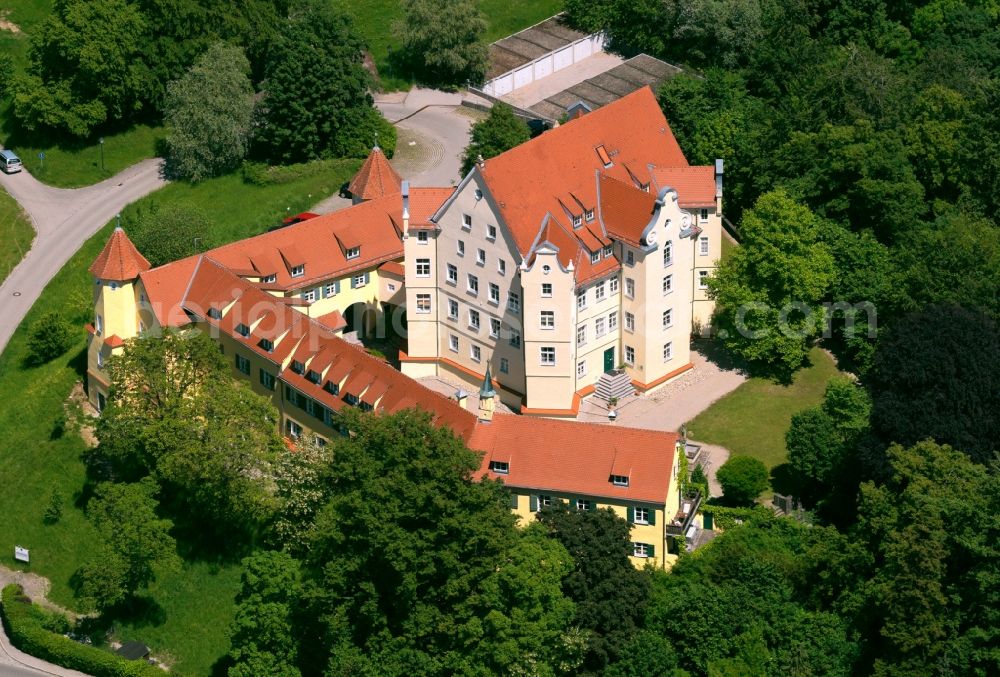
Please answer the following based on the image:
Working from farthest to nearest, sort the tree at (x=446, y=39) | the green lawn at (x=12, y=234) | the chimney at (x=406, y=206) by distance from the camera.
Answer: the tree at (x=446, y=39) → the green lawn at (x=12, y=234) → the chimney at (x=406, y=206)

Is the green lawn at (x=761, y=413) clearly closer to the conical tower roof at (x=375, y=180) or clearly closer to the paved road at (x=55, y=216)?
the conical tower roof at (x=375, y=180)

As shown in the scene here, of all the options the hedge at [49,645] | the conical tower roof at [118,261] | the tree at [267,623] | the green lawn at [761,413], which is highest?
the conical tower roof at [118,261]

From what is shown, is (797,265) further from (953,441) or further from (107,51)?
(107,51)

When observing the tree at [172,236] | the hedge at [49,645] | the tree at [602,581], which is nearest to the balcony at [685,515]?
the tree at [602,581]

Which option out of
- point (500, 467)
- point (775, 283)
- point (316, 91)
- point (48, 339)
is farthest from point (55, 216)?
point (775, 283)

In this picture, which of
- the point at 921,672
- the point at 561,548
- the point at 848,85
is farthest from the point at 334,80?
the point at 921,672
